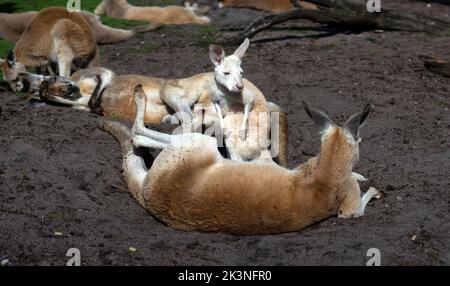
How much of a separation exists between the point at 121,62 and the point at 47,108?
279 centimetres

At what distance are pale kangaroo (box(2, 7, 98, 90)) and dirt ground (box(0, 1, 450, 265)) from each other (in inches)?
26.8

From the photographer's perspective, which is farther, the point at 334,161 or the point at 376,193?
the point at 376,193

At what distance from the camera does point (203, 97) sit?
7.32 m

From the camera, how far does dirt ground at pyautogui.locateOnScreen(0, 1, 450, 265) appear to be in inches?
191

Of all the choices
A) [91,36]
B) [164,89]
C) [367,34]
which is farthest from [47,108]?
[367,34]

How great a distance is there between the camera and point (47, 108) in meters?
8.07

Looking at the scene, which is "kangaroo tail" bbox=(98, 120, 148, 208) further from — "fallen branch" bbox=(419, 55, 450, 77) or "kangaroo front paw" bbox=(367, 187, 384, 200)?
"fallen branch" bbox=(419, 55, 450, 77)

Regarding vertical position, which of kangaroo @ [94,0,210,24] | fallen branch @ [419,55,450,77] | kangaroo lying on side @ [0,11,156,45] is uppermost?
fallen branch @ [419,55,450,77]

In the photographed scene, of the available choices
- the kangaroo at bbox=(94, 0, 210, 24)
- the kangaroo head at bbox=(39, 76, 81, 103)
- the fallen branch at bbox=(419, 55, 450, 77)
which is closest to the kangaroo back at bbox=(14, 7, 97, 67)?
the kangaroo head at bbox=(39, 76, 81, 103)

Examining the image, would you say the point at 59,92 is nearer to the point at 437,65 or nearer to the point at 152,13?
the point at 437,65

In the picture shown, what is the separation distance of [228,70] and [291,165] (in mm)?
1032

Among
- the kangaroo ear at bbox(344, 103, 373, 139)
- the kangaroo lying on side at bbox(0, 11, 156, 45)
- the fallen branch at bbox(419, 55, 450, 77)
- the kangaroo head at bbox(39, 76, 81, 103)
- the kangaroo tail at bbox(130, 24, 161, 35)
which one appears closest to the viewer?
the kangaroo ear at bbox(344, 103, 373, 139)

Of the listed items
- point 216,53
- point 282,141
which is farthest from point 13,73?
point 282,141
